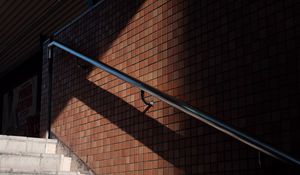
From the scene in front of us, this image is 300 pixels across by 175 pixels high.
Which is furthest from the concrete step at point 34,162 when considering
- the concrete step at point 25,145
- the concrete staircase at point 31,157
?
the concrete step at point 25,145

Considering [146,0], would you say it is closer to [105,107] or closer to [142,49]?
[142,49]

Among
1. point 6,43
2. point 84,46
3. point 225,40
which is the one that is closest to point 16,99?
point 6,43

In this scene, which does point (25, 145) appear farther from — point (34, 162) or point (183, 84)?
point (183, 84)

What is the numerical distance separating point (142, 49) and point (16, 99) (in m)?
6.19

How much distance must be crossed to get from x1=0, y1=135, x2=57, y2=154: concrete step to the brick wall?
16cm

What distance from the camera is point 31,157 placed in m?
3.79

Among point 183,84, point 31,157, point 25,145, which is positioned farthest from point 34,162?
point 183,84

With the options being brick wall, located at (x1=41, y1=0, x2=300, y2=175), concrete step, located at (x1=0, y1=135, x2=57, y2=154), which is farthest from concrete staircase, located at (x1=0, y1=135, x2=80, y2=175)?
brick wall, located at (x1=41, y1=0, x2=300, y2=175)

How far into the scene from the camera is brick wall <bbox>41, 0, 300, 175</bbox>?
95.7 inches

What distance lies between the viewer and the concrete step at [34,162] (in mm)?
3668

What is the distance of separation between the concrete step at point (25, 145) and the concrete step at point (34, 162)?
126 mm

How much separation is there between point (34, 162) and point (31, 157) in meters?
0.05

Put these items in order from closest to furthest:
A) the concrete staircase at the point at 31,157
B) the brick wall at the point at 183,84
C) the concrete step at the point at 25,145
→ the brick wall at the point at 183,84 < the concrete staircase at the point at 31,157 < the concrete step at the point at 25,145

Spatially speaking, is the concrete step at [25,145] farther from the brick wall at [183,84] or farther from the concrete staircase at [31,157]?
the brick wall at [183,84]
